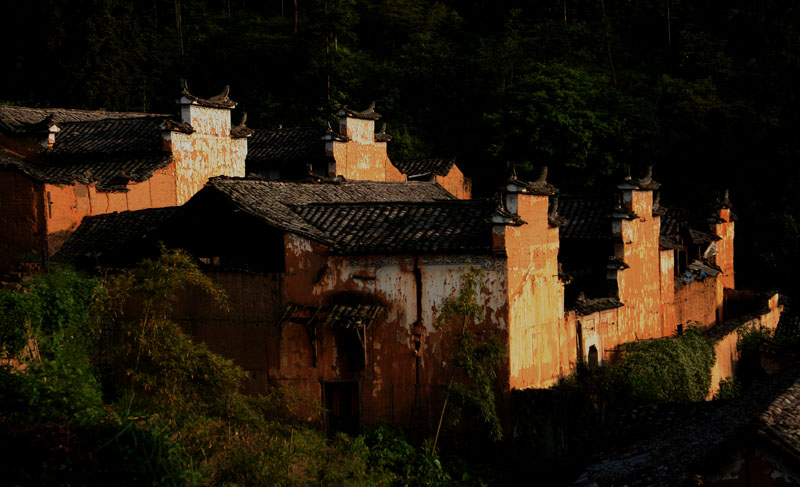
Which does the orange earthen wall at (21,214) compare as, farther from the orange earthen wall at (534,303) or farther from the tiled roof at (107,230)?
the orange earthen wall at (534,303)

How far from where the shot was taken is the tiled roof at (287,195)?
17016mm

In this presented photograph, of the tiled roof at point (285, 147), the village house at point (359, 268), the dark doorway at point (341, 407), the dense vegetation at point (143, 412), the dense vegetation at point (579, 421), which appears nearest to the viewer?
the dense vegetation at point (143, 412)

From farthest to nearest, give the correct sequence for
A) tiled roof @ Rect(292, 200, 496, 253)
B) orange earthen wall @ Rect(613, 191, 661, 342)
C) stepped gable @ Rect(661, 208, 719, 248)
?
1. stepped gable @ Rect(661, 208, 719, 248)
2. orange earthen wall @ Rect(613, 191, 661, 342)
3. tiled roof @ Rect(292, 200, 496, 253)

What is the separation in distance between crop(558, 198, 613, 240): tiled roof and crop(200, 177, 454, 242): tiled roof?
13.4 feet

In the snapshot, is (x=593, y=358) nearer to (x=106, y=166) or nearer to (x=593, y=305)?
(x=593, y=305)

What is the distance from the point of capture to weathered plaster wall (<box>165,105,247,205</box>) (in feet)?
79.3

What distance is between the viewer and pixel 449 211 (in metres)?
17.1

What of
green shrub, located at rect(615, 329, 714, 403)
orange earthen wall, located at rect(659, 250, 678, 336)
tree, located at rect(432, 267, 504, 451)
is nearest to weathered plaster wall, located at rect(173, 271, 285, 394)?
tree, located at rect(432, 267, 504, 451)

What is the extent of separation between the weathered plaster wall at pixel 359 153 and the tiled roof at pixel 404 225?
37.6ft

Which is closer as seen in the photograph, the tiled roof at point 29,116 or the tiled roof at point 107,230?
the tiled roof at point 107,230

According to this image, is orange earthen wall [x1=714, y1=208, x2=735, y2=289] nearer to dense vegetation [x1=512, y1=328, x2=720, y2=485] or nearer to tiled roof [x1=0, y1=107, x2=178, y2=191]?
dense vegetation [x1=512, y1=328, x2=720, y2=485]

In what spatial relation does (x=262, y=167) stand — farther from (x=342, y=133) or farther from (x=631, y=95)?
(x=631, y=95)

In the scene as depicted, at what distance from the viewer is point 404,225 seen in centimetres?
1692

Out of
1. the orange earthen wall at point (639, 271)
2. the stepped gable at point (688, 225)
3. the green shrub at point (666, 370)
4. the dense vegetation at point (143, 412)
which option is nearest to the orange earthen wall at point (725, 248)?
the stepped gable at point (688, 225)
